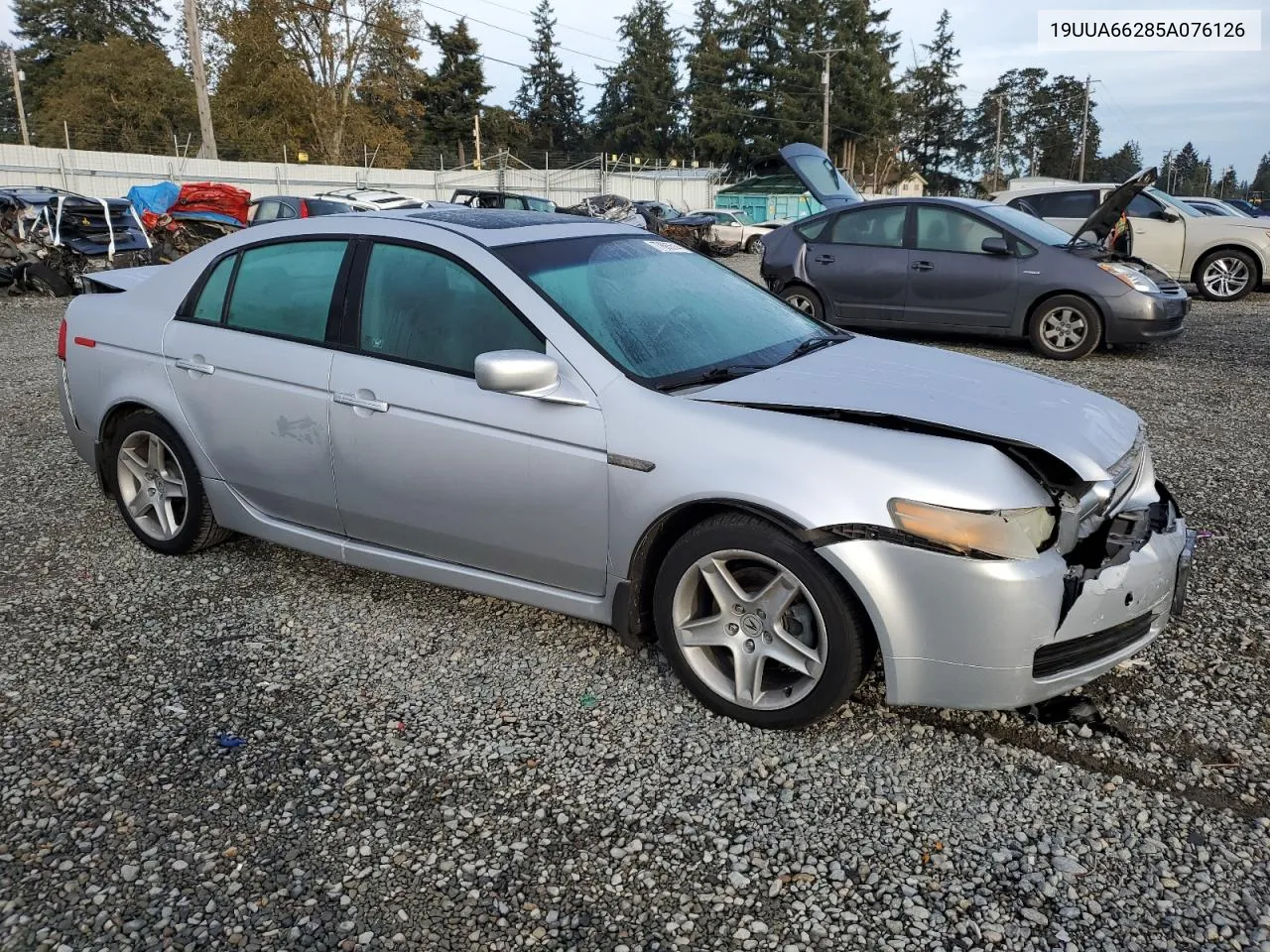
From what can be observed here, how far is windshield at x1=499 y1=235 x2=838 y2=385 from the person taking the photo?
10.8 feet

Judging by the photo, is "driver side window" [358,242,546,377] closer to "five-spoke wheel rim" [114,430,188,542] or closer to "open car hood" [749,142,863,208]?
"five-spoke wheel rim" [114,430,188,542]

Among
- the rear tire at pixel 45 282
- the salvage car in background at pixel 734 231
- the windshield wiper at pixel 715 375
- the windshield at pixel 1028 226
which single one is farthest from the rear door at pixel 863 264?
the salvage car in background at pixel 734 231

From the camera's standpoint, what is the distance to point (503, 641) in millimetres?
3598

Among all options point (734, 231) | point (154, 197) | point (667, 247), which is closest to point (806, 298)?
point (667, 247)

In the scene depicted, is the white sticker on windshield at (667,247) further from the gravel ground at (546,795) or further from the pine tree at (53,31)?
the pine tree at (53,31)

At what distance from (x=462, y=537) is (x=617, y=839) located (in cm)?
127

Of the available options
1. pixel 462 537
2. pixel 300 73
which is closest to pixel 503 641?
pixel 462 537

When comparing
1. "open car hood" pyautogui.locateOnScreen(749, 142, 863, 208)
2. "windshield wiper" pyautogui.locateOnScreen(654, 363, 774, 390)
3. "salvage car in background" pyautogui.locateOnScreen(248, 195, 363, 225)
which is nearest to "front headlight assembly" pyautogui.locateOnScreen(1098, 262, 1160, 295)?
"open car hood" pyautogui.locateOnScreen(749, 142, 863, 208)

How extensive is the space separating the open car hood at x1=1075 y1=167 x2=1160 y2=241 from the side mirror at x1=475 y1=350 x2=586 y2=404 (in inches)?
301

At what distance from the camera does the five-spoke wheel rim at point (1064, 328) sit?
9102 millimetres

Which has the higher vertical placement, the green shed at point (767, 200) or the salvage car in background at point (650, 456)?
the green shed at point (767, 200)

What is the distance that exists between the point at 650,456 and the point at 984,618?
3.45ft

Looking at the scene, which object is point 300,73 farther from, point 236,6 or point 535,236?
point 535,236

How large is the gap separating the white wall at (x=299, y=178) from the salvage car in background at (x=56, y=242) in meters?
13.4
